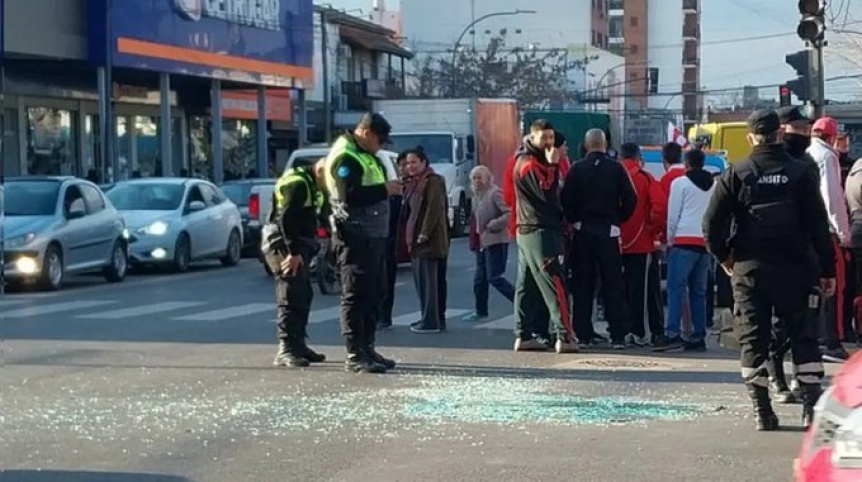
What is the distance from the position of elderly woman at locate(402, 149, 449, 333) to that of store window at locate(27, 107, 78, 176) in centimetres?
2700

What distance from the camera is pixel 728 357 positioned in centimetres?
1316

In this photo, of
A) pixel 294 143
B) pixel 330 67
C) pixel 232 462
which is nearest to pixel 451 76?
pixel 330 67

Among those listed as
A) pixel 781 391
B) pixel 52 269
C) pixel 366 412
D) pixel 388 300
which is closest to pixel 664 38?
pixel 52 269

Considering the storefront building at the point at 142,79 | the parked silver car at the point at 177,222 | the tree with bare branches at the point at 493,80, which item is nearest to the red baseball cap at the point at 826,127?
the parked silver car at the point at 177,222

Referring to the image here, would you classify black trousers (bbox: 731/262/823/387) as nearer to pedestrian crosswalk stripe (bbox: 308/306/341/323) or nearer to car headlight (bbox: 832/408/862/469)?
car headlight (bbox: 832/408/862/469)

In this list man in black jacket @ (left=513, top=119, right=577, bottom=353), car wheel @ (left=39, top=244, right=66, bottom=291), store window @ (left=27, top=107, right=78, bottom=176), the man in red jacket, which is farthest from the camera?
store window @ (left=27, top=107, right=78, bottom=176)

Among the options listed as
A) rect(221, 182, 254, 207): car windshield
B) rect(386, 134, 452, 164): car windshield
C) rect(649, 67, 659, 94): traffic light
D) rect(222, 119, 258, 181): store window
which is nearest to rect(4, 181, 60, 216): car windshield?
rect(221, 182, 254, 207): car windshield

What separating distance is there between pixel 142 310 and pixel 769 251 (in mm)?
9998

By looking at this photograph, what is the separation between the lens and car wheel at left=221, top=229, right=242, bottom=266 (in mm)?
27406

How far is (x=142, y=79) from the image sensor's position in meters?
44.8

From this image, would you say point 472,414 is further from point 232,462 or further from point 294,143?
point 294,143

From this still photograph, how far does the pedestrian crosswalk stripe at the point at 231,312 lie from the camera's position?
54.5 ft

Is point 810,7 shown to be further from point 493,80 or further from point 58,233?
point 493,80

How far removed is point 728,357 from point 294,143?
165ft
